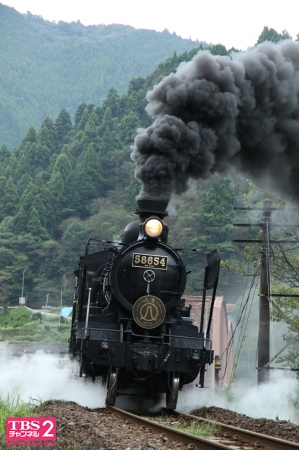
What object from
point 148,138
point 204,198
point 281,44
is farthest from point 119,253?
point 204,198

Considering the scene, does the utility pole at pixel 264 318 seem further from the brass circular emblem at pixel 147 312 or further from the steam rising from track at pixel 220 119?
the brass circular emblem at pixel 147 312

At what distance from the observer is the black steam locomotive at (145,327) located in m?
10.9

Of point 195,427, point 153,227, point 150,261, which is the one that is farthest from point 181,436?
point 153,227

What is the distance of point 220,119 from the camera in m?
12.5

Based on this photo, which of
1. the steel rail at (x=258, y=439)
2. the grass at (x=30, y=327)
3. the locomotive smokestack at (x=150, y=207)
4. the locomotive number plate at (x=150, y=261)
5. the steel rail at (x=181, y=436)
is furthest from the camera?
the grass at (x=30, y=327)

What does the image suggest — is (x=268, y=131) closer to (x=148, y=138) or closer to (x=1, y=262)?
(x=148, y=138)

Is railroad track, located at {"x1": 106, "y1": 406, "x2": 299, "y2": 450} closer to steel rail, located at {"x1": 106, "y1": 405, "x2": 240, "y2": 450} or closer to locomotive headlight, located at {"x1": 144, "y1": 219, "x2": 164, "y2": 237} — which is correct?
steel rail, located at {"x1": 106, "y1": 405, "x2": 240, "y2": 450}

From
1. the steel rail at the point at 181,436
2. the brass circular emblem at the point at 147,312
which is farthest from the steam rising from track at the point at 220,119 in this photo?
the steel rail at the point at 181,436

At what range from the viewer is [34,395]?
12.6 metres

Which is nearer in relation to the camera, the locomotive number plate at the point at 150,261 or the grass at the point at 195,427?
Result: the grass at the point at 195,427

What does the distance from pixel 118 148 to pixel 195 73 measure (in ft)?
321
